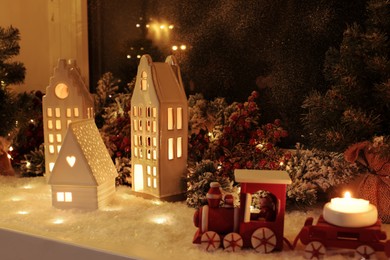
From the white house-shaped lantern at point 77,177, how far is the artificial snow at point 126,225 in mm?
28

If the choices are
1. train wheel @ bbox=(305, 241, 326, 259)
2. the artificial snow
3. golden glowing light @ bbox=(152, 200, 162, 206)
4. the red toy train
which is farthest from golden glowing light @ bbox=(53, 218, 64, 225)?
train wheel @ bbox=(305, 241, 326, 259)

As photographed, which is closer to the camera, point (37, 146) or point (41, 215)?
point (41, 215)

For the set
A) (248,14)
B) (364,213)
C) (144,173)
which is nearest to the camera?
(364,213)

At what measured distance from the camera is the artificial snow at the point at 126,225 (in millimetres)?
895

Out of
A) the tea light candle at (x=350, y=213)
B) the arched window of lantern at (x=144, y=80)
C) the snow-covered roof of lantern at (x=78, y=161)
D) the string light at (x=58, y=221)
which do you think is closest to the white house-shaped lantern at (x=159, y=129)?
the arched window of lantern at (x=144, y=80)

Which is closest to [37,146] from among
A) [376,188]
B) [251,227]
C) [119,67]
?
[119,67]

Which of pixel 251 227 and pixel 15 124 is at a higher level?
pixel 15 124

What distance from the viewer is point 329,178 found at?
1140 millimetres

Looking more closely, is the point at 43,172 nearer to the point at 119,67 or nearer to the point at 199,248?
the point at 119,67

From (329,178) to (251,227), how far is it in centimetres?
33

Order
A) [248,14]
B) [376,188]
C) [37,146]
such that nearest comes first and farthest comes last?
1. [376,188]
2. [248,14]
3. [37,146]

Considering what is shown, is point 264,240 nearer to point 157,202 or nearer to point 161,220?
point 161,220

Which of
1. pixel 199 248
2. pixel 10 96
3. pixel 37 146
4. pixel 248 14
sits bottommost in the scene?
pixel 199 248

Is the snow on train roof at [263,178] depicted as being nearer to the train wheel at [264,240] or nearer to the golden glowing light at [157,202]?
the train wheel at [264,240]
